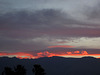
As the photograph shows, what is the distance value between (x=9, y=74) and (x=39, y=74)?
1181cm

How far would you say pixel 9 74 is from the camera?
66.8 m

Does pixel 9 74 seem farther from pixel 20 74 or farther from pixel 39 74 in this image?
pixel 39 74

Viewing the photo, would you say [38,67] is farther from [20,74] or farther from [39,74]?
[20,74]

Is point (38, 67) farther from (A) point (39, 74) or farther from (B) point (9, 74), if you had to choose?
(B) point (9, 74)

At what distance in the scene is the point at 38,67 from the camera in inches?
2564

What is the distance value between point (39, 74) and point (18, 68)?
27.3 ft

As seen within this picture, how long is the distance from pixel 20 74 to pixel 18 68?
2.38 metres

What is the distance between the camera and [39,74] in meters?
64.5

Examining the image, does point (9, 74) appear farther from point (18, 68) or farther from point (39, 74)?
point (39, 74)

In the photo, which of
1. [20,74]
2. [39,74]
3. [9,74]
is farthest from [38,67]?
[9,74]

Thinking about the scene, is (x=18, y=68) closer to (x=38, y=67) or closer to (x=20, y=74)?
(x=20, y=74)

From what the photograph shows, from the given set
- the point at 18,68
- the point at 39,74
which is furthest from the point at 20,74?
the point at 39,74

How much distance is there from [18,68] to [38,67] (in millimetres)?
7618

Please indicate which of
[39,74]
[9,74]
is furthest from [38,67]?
[9,74]
